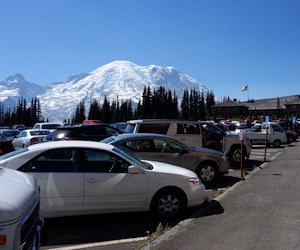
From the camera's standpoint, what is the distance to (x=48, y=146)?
7.36m

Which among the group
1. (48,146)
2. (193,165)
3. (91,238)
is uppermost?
(48,146)

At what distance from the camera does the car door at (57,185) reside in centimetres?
698

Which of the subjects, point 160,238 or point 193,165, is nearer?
point 160,238

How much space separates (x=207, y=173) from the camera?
11.7m

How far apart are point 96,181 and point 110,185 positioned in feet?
0.87

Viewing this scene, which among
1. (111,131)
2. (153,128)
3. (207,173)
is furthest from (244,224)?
(111,131)

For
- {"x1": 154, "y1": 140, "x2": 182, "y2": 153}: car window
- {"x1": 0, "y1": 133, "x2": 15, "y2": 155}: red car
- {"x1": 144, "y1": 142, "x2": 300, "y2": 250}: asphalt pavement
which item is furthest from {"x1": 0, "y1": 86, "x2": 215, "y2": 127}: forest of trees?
{"x1": 144, "y1": 142, "x2": 300, "y2": 250}: asphalt pavement

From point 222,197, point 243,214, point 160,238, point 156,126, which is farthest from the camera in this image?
point 156,126

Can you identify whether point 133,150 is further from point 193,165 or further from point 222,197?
point 222,197

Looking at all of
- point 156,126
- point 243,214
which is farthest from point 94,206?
point 156,126

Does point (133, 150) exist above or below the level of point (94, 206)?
above

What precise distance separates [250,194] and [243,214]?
2.12 metres

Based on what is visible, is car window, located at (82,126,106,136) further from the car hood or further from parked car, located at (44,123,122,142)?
the car hood

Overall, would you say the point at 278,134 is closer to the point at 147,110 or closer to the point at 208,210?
the point at 208,210
